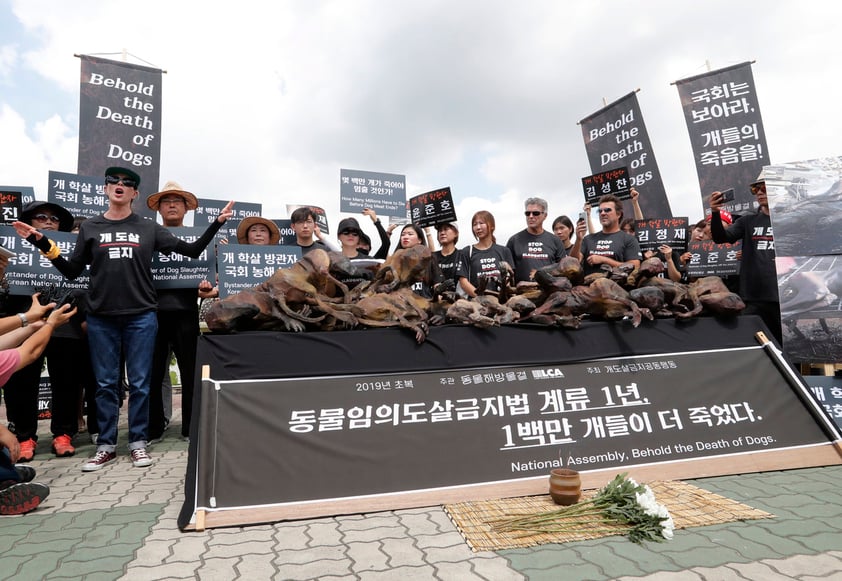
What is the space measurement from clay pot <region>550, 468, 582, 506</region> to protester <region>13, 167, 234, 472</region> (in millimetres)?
3008

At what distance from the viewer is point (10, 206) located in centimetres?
443

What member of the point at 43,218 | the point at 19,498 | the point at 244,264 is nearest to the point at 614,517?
the point at 19,498

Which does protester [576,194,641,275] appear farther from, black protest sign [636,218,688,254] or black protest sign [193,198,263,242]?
black protest sign [193,198,263,242]

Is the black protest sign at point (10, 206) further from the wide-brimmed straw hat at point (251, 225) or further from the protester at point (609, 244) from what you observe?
the protester at point (609, 244)

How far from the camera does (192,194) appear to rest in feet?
14.5

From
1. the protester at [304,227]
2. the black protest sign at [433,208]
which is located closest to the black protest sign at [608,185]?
the black protest sign at [433,208]

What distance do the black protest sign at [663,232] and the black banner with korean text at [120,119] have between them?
607 centimetres

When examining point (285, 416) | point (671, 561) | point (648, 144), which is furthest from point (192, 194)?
point (648, 144)

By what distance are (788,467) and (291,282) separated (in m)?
3.39

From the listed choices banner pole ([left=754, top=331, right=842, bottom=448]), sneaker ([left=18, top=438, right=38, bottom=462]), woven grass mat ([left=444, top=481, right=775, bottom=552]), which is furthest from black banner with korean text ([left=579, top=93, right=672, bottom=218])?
sneaker ([left=18, top=438, right=38, bottom=462])

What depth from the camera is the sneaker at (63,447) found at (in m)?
Result: 3.90

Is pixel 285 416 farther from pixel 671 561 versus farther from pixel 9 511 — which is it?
pixel 671 561

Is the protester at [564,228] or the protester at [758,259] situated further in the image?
the protester at [564,228]

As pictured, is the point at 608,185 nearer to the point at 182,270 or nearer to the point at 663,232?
the point at 663,232
